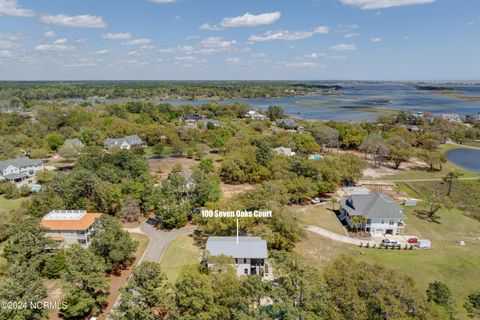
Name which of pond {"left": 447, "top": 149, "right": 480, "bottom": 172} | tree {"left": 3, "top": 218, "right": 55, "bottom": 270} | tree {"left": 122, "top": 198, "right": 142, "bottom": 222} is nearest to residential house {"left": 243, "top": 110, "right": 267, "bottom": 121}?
pond {"left": 447, "top": 149, "right": 480, "bottom": 172}

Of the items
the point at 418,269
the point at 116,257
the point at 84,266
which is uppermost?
the point at 84,266

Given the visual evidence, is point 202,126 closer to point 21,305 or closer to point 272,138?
point 272,138

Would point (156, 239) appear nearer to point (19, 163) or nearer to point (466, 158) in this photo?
point (19, 163)

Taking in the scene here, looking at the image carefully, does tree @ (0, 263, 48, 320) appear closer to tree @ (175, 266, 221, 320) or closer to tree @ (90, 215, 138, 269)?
tree @ (90, 215, 138, 269)

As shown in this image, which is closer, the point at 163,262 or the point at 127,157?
the point at 163,262

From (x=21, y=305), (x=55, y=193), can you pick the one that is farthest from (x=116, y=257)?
(x=55, y=193)

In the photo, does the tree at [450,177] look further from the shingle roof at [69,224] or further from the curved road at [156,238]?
the shingle roof at [69,224]

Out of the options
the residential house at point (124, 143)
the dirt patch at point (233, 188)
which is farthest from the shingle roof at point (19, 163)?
the dirt patch at point (233, 188)
